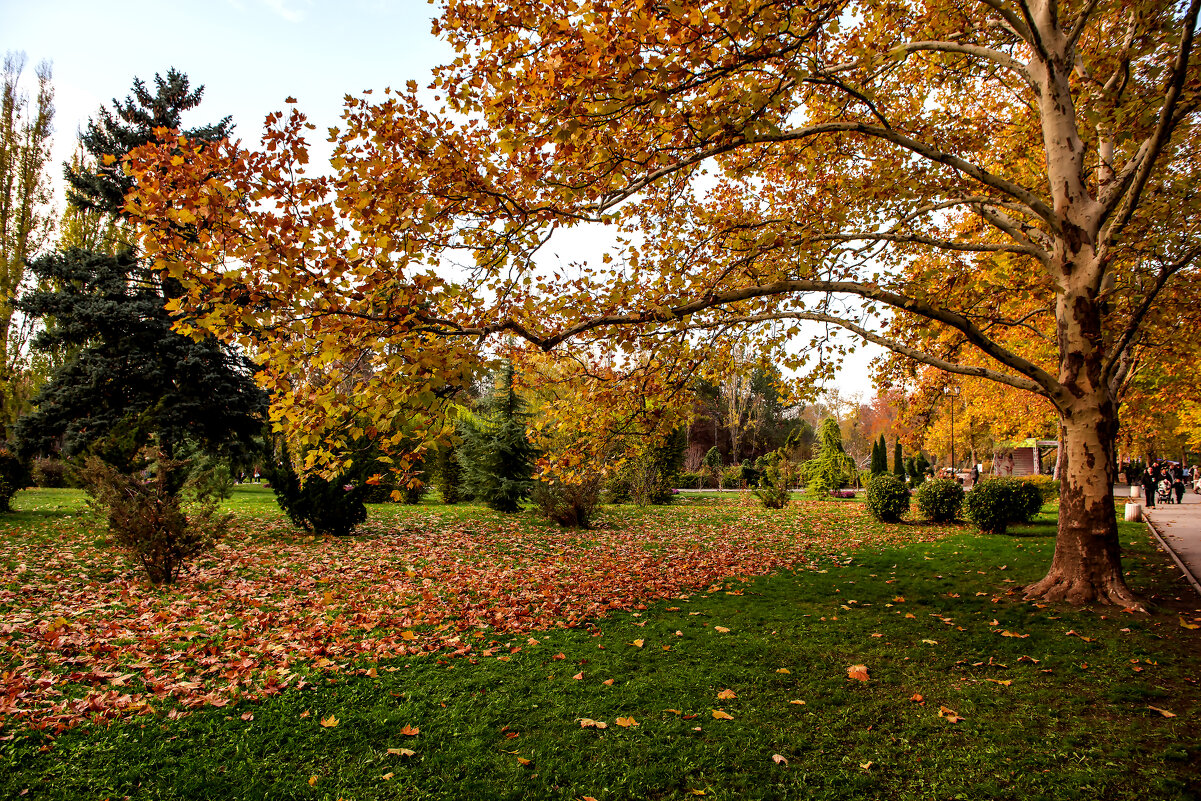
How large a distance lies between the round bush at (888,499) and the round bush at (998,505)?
7.30 ft

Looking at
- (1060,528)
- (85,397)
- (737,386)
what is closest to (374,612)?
(1060,528)

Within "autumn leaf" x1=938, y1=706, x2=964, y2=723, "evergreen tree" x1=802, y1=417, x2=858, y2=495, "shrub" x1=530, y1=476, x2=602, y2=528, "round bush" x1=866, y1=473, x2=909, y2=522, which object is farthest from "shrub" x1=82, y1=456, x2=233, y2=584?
"evergreen tree" x1=802, y1=417, x2=858, y2=495

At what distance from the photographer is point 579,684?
4.34m

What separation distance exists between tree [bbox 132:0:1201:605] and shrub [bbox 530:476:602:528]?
625 cm

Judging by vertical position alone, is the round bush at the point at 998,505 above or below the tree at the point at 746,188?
below

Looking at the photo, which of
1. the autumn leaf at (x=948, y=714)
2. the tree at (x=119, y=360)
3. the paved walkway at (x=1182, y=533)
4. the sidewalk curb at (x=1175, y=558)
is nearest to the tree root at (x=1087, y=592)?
the sidewalk curb at (x=1175, y=558)

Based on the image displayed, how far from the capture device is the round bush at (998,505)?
12672mm

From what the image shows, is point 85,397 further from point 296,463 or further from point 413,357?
point 413,357

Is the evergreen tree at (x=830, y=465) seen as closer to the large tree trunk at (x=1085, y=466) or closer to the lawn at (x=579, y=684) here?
the lawn at (x=579, y=684)

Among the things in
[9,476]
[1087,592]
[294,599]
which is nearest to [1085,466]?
[1087,592]

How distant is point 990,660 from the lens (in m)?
4.91

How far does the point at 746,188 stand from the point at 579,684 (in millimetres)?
8232

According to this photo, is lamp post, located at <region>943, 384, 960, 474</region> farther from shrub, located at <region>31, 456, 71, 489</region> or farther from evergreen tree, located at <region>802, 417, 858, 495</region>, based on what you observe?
shrub, located at <region>31, 456, 71, 489</region>

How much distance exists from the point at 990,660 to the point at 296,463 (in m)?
11.6
